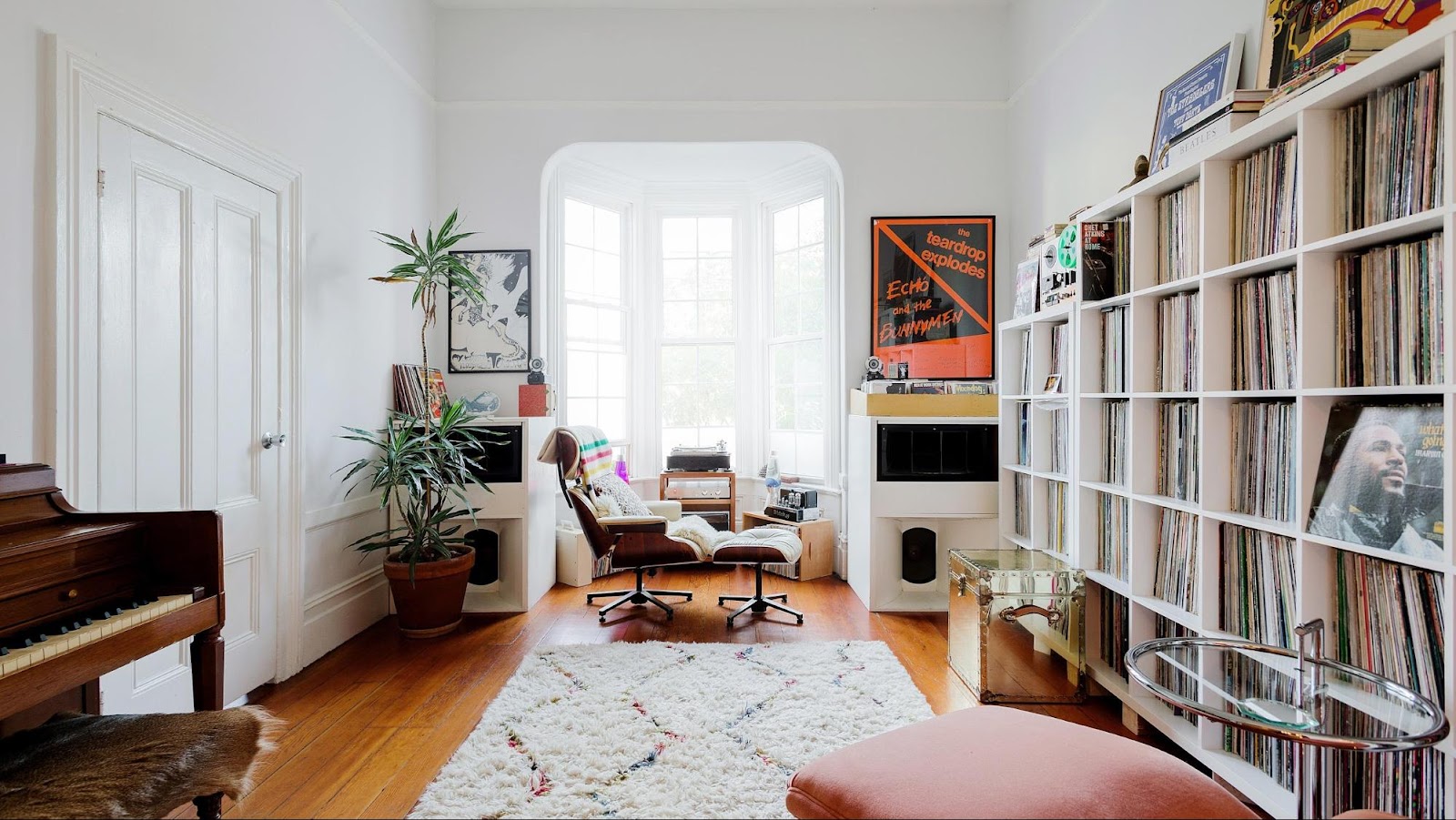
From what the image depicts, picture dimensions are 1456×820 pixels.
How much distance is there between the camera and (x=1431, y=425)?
1.41 metres

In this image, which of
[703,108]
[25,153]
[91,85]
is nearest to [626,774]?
[25,153]

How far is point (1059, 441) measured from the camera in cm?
290

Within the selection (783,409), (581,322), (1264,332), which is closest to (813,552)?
(783,409)

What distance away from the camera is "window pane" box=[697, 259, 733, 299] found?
17.2 feet

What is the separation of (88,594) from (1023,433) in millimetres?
3226

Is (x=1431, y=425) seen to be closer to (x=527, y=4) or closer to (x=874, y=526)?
(x=874, y=526)

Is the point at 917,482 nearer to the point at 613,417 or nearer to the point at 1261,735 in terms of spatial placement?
the point at 1261,735

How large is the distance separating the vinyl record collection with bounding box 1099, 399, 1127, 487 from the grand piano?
2733mm

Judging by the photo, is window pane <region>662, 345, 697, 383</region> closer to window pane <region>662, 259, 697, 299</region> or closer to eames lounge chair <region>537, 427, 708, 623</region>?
window pane <region>662, 259, 697, 299</region>

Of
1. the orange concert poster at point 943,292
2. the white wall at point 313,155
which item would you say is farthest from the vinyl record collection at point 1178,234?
the white wall at point 313,155

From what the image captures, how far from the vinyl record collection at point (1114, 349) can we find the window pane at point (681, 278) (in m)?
3.15

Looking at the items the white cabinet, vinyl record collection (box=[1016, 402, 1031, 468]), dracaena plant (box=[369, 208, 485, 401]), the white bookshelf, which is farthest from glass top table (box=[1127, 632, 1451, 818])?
dracaena plant (box=[369, 208, 485, 401])

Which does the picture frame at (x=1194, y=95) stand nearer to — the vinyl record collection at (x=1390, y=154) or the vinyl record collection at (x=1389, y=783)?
the vinyl record collection at (x=1390, y=154)

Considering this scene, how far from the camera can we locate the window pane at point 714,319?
524cm
